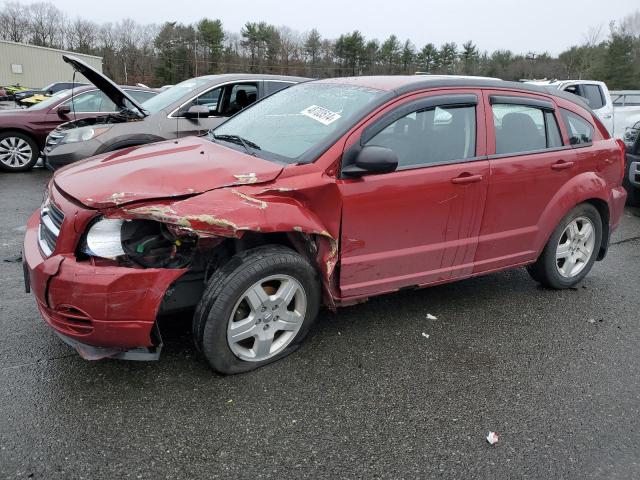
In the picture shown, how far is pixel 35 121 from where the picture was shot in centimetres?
918

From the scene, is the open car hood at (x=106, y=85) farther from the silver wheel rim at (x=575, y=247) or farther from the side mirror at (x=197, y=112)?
the silver wheel rim at (x=575, y=247)

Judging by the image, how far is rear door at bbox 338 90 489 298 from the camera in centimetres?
314

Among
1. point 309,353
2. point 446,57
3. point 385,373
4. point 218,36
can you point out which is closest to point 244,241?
point 309,353

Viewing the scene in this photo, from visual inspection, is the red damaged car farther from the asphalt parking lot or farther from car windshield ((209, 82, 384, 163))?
the asphalt parking lot

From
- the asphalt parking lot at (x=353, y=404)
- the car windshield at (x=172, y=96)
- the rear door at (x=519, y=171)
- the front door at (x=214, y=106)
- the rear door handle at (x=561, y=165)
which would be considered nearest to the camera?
the asphalt parking lot at (x=353, y=404)

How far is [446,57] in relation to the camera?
7331 centimetres

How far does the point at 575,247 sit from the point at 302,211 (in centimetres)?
283

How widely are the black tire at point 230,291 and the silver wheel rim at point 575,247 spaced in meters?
2.57

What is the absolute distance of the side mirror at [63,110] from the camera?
9.21m

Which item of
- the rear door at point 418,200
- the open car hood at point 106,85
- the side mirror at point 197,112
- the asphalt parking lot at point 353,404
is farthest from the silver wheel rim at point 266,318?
the side mirror at point 197,112

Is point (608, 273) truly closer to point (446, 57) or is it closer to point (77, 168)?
point (77, 168)

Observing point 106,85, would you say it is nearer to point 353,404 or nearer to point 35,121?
point 35,121

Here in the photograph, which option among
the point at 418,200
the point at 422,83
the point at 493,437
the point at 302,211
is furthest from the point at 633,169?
the point at 302,211

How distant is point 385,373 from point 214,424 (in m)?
1.08
